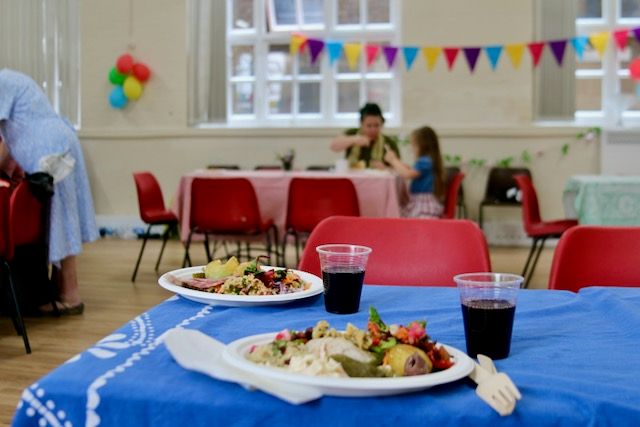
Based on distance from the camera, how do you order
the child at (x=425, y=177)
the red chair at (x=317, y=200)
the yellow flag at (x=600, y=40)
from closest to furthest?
1. the red chair at (x=317, y=200)
2. the child at (x=425, y=177)
3. the yellow flag at (x=600, y=40)

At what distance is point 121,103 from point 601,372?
25.5ft

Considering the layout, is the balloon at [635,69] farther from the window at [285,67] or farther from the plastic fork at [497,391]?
the plastic fork at [497,391]

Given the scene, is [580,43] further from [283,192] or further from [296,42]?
[283,192]

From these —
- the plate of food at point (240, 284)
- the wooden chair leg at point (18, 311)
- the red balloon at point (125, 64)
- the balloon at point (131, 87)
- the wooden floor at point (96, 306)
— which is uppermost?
the red balloon at point (125, 64)

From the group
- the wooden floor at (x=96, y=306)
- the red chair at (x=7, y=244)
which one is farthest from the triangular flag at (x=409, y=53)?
the red chair at (x=7, y=244)

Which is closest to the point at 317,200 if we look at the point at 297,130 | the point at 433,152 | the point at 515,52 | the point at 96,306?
the point at 433,152

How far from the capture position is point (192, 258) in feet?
22.5

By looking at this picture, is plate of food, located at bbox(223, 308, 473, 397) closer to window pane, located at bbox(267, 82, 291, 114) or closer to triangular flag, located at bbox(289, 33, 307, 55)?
triangular flag, located at bbox(289, 33, 307, 55)

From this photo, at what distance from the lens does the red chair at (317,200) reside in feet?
16.6

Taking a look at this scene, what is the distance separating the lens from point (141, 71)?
8.16 metres

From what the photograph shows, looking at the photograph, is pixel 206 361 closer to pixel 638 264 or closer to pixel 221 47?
pixel 638 264

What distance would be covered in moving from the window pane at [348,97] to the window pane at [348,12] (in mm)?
620

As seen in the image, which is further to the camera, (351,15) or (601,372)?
(351,15)

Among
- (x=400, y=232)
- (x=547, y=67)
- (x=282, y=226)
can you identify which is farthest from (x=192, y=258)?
(x=400, y=232)
